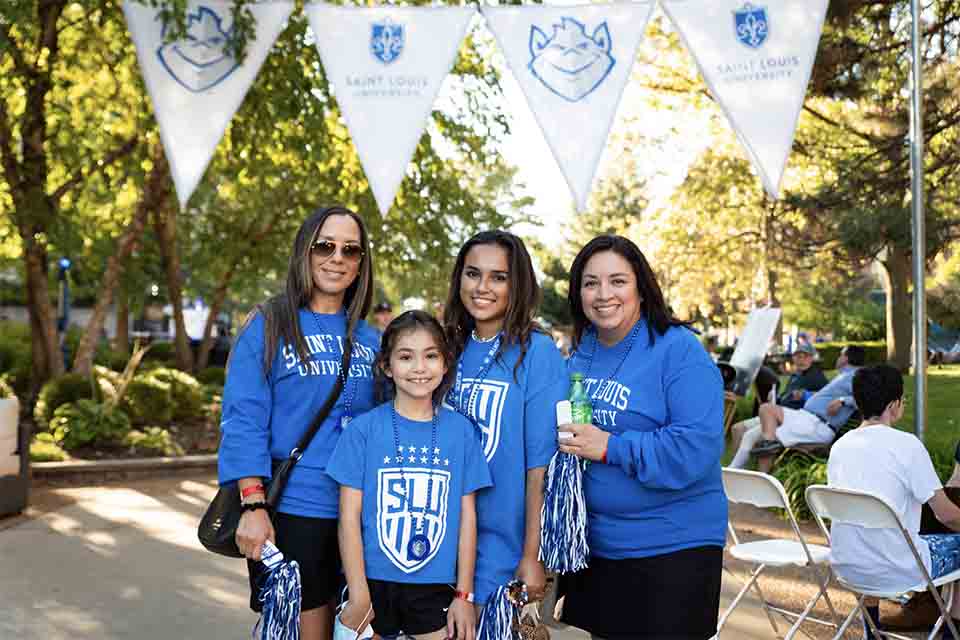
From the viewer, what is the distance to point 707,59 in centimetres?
619

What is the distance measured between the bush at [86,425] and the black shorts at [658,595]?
364 inches

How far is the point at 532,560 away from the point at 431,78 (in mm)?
4230

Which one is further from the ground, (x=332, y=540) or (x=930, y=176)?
(x=930, y=176)

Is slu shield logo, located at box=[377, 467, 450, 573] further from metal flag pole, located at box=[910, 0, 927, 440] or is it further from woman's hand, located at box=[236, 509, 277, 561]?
metal flag pole, located at box=[910, 0, 927, 440]

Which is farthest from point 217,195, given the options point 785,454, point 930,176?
point 785,454

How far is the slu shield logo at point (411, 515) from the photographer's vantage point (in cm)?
276

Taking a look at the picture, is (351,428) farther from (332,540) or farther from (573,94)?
(573,94)

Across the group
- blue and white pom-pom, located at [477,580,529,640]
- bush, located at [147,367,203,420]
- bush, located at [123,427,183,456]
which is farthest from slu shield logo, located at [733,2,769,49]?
bush, located at [147,367,203,420]

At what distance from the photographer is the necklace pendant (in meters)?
2.76

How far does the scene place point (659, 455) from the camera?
2609 mm

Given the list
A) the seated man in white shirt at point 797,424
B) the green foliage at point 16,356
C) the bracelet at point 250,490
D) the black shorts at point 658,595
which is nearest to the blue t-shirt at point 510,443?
the black shorts at point 658,595

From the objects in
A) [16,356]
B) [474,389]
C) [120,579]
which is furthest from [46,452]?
[16,356]

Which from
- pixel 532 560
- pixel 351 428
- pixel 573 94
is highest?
pixel 573 94

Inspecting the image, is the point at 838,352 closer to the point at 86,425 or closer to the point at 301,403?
the point at 86,425
